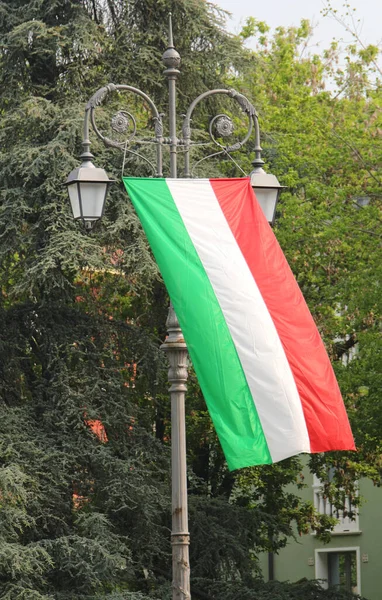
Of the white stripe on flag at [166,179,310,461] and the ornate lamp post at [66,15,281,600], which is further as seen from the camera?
the ornate lamp post at [66,15,281,600]

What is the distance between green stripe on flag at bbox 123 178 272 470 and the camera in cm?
924

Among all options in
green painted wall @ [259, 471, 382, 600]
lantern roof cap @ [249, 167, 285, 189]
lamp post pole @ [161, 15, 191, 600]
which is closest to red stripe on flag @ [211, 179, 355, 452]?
lamp post pole @ [161, 15, 191, 600]

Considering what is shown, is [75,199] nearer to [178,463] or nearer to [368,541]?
[178,463]

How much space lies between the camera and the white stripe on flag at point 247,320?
9.34 m

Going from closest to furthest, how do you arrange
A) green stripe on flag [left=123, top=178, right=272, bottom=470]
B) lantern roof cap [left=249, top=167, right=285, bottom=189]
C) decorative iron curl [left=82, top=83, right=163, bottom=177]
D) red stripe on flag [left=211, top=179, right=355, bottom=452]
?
green stripe on flag [left=123, top=178, right=272, bottom=470], red stripe on flag [left=211, top=179, right=355, bottom=452], decorative iron curl [left=82, top=83, right=163, bottom=177], lantern roof cap [left=249, top=167, right=285, bottom=189]

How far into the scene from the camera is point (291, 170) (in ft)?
75.1

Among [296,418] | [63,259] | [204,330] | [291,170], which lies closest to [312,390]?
[296,418]

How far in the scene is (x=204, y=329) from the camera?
31.6ft

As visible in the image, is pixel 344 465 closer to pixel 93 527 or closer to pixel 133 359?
pixel 133 359

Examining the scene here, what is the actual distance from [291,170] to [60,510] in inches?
331

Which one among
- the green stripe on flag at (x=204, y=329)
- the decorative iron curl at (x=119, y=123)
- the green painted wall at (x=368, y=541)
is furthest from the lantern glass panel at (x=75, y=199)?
the green painted wall at (x=368, y=541)

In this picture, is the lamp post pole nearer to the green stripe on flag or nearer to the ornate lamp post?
the ornate lamp post

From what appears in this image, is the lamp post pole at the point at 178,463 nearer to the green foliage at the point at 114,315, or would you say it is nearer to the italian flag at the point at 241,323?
the italian flag at the point at 241,323

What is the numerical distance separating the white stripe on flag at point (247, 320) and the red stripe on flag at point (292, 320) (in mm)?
67
